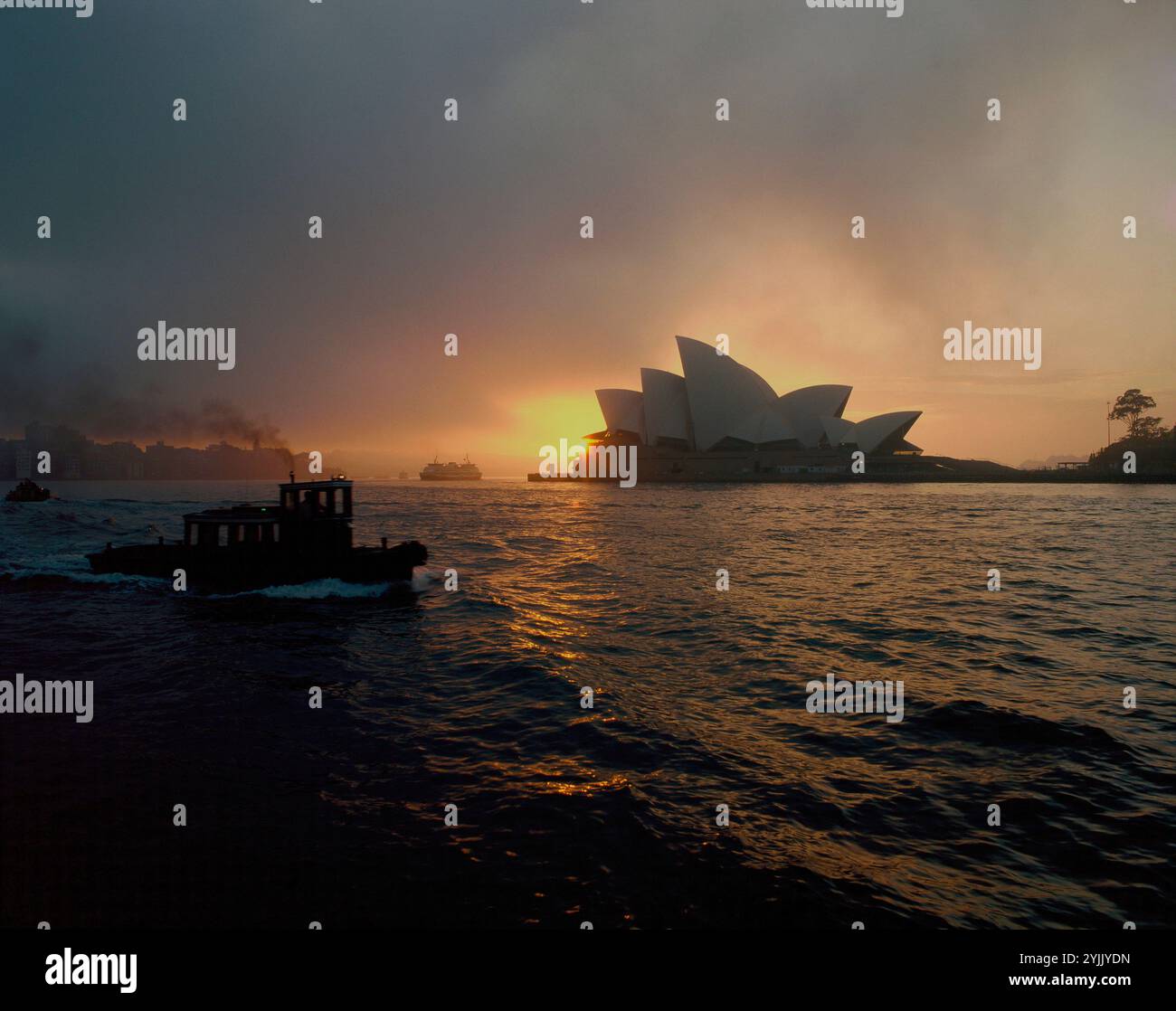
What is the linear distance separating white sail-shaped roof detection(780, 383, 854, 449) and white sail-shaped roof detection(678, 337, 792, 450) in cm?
464

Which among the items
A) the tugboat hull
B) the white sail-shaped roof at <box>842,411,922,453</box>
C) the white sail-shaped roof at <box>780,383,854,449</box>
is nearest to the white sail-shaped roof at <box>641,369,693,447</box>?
the white sail-shaped roof at <box>780,383,854,449</box>

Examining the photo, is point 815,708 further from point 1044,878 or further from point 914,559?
point 914,559

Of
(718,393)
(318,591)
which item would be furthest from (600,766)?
(718,393)

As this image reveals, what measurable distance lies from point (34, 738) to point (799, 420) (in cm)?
13586

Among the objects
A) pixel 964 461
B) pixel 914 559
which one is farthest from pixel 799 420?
pixel 914 559

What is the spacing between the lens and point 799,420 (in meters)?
132

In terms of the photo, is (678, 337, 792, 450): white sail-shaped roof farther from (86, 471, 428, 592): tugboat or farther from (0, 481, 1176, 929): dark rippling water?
(0, 481, 1176, 929): dark rippling water

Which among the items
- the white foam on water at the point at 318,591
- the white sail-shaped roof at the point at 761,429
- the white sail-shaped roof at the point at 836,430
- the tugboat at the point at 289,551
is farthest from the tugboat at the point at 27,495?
the white sail-shaped roof at the point at 836,430

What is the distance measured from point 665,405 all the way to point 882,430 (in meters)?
48.9

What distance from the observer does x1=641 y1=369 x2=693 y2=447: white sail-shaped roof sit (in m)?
123

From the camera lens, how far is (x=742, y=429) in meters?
123

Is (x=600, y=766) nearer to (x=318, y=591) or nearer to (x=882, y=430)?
(x=318, y=591)
